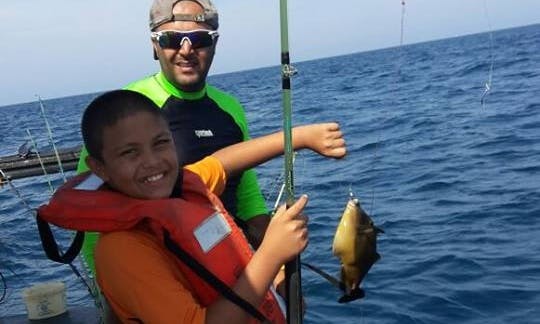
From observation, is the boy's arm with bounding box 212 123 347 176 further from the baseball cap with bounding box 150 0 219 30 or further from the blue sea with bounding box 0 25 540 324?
the blue sea with bounding box 0 25 540 324

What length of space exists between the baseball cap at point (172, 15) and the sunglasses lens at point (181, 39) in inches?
2.7

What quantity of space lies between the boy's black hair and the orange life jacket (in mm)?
172

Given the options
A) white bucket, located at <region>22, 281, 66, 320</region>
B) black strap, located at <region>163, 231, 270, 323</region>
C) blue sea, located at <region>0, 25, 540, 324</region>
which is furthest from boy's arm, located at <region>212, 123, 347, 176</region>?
blue sea, located at <region>0, 25, 540, 324</region>

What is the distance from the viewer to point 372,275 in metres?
6.53

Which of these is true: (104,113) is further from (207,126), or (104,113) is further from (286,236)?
(207,126)

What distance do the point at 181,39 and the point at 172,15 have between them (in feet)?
0.44

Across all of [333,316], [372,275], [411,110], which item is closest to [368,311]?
[333,316]

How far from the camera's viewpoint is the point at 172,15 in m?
3.11

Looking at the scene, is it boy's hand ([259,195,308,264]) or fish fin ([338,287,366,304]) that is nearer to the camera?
boy's hand ([259,195,308,264])

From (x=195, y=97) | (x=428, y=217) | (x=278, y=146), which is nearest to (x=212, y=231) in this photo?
(x=278, y=146)

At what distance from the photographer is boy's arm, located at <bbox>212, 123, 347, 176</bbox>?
2773mm

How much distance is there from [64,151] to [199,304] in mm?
3691

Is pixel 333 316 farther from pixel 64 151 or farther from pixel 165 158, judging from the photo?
pixel 165 158

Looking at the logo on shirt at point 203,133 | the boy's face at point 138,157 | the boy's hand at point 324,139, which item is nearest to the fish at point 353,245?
the boy's hand at point 324,139
